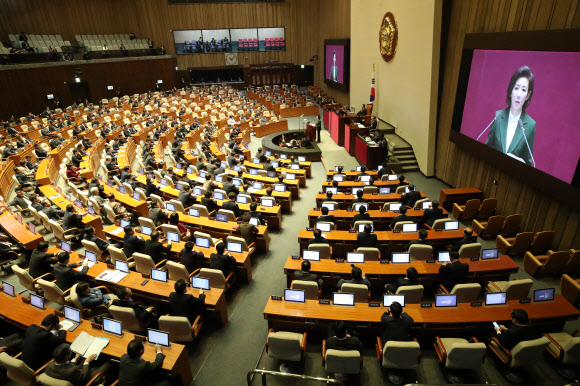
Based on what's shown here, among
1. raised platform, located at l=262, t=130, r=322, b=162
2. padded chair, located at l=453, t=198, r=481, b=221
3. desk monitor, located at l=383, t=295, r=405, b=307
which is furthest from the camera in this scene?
raised platform, located at l=262, t=130, r=322, b=162

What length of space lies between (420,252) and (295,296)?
2.65 m

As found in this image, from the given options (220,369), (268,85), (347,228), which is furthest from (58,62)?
(220,369)

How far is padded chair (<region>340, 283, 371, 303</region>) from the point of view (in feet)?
17.2

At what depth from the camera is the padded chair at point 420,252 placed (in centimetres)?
630

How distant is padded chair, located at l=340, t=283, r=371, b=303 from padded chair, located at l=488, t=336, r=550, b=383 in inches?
71.4

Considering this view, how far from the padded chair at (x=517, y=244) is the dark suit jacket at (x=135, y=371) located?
725 cm

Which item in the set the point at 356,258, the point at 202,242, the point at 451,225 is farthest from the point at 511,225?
the point at 202,242

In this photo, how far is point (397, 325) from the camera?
177 inches

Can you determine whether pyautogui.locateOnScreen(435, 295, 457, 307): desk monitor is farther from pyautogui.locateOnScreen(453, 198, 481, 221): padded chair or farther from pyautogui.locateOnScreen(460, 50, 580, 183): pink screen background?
pyautogui.locateOnScreen(453, 198, 481, 221): padded chair

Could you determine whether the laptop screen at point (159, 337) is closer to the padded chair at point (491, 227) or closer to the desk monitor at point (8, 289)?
the desk monitor at point (8, 289)

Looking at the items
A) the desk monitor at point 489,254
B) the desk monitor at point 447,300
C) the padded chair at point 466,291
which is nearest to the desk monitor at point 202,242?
the desk monitor at point 447,300

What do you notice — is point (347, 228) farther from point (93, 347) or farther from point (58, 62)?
point (58, 62)

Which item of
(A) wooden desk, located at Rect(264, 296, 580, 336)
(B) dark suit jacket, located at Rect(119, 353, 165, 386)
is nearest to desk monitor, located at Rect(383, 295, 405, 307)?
(A) wooden desk, located at Rect(264, 296, 580, 336)

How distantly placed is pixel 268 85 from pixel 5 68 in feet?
64.6
